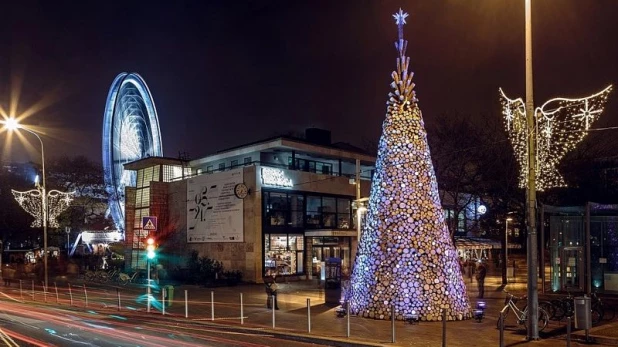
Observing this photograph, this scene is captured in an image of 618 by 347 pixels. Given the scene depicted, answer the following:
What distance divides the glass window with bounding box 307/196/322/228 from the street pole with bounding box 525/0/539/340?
2758 cm

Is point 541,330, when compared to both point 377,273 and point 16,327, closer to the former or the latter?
point 377,273

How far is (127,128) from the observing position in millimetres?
51500

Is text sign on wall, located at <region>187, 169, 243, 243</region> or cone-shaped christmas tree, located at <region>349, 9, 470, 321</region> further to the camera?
text sign on wall, located at <region>187, 169, 243, 243</region>

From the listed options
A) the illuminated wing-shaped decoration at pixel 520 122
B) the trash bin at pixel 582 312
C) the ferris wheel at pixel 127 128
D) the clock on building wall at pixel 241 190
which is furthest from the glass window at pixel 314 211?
the trash bin at pixel 582 312

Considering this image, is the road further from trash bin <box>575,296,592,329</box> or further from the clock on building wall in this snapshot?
the clock on building wall

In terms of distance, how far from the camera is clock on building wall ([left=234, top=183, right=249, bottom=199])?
122ft

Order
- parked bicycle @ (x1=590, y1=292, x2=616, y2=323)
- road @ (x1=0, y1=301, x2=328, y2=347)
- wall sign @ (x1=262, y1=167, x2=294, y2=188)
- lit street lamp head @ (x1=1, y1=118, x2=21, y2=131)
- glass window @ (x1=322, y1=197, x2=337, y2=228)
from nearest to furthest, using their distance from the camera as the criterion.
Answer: road @ (x1=0, y1=301, x2=328, y2=347)
parked bicycle @ (x1=590, y1=292, x2=616, y2=323)
lit street lamp head @ (x1=1, y1=118, x2=21, y2=131)
wall sign @ (x1=262, y1=167, x2=294, y2=188)
glass window @ (x1=322, y1=197, x2=337, y2=228)

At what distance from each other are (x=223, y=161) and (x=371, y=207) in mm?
28247

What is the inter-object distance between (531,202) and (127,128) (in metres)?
43.3

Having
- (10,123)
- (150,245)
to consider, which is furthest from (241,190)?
(150,245)

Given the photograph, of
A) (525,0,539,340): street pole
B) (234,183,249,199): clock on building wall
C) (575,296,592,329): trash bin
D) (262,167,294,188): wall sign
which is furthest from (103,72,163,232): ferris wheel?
(575,296,592,329): trash bin

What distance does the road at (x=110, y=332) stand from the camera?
14062mm

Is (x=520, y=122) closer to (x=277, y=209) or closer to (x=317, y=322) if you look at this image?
(x=317, y=322)

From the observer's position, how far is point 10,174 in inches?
2299
